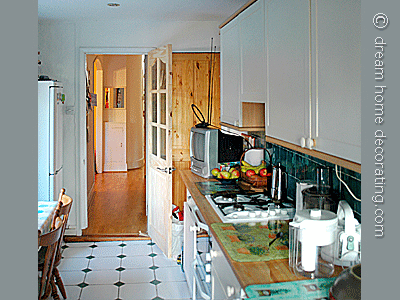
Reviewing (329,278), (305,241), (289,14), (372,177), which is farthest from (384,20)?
(289,14)

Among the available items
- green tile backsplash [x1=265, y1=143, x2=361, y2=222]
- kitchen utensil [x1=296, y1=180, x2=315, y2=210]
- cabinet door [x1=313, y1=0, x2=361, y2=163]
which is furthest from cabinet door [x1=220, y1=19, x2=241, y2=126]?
cabinet door [x1=313, y1=0, x2=361, y2=163]

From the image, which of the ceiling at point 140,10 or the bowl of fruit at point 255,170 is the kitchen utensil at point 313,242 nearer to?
the bowl of fruit at point 255,170

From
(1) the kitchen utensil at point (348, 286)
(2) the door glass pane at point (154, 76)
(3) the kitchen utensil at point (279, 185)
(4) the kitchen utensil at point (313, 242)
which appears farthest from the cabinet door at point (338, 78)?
(2) the door glass pane at point (154, 76)

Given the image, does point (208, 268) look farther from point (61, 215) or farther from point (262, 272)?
point (61, 215)

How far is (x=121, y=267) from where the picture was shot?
4.00m

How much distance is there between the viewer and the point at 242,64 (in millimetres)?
3020

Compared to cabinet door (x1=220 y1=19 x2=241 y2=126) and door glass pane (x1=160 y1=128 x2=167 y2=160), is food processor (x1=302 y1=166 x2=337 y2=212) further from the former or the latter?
door glass pane (x1=160 y1=128 x2=167 y2=160)

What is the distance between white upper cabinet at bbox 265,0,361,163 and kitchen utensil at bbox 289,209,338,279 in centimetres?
27

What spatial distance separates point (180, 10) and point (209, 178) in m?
1.75

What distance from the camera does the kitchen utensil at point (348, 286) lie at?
1188 millimetres

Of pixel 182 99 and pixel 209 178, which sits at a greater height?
pixel 182 99

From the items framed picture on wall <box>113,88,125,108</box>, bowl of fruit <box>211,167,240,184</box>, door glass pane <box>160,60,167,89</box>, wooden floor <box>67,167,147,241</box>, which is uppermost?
framed picture on wall <box>113,88,125,108</box>

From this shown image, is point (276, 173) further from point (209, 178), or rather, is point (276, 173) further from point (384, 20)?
point (384, 20)

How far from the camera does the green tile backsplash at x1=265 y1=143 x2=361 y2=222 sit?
1910mm
